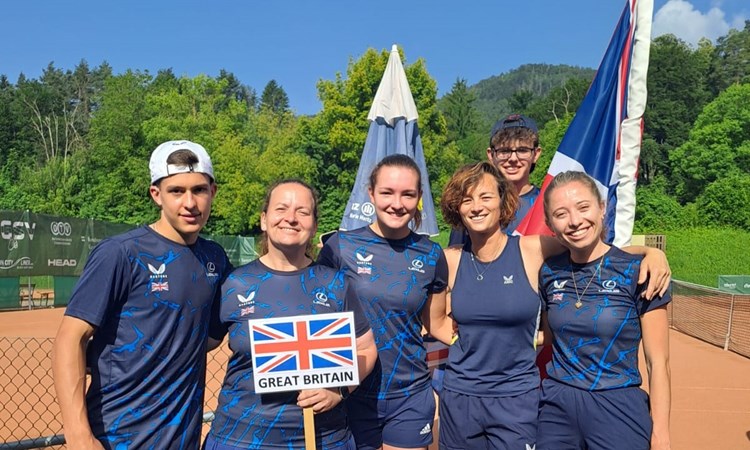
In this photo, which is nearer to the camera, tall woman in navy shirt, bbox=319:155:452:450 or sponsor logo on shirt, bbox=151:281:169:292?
sponsor logo on shirt, bbox=151:281:169:292

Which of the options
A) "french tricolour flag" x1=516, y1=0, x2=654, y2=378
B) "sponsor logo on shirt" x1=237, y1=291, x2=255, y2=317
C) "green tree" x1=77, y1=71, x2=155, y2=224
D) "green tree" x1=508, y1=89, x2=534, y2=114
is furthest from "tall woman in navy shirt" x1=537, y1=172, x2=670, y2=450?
"green tree" x1=508, y1=89, x2=534, y2=114

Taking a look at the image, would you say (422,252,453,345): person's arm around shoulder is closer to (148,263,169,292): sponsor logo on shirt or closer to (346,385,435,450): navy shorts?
(346,385,435,450): navy shorts

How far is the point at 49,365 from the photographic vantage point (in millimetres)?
10586

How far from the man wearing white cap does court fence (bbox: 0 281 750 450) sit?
5.63ft

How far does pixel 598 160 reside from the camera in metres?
4.16

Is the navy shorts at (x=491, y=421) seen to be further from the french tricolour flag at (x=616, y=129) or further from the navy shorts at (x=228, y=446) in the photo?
the french tricolour flag at (x=616, y=129)

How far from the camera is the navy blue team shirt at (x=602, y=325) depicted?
2932 mm

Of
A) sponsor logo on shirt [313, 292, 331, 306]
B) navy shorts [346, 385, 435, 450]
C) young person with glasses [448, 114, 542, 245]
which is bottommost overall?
navy shorts [346, 385, 435, 450]

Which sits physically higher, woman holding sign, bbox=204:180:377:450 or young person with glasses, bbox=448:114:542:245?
young person with glasses, bbox=448:114:542:245

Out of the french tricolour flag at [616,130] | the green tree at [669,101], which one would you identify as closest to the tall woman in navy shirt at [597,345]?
the french tricolour flag at [616,130]

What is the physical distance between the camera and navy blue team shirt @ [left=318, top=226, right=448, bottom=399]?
10.8 feet

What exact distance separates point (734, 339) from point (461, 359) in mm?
13507

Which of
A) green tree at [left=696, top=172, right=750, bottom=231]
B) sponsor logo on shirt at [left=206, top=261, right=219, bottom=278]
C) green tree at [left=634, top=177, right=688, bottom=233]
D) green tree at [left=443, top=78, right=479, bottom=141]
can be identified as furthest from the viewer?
green tree at [left=443, top=78, right=479, bottom=141]

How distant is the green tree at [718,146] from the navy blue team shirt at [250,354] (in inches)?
1903
